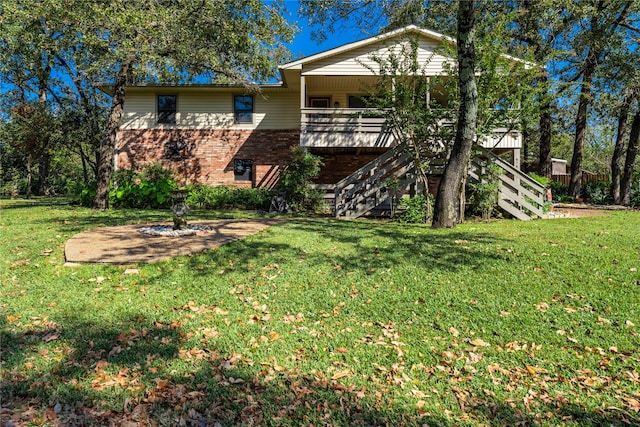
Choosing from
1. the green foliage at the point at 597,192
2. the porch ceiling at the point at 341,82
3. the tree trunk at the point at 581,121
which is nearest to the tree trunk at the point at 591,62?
the tree trunk at the point at 581,121

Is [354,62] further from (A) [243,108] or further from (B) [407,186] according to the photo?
(B) [407,186]

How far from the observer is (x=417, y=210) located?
10.3 meters

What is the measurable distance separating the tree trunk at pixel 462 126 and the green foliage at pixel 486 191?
212cm

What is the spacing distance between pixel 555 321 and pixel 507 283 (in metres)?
0.87

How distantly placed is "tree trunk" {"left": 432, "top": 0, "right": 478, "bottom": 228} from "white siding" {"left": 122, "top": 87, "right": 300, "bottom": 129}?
9.35 metres

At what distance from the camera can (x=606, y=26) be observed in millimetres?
14180

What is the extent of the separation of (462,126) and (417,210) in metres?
2.81

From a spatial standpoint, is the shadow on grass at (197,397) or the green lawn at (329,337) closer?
the shadow on grass at (197,397)

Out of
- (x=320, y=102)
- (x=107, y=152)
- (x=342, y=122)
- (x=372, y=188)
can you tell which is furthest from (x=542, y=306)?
(x=320, y=102)

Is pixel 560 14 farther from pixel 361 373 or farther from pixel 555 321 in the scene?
pixel 361 373

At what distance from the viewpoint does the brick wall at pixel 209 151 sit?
16359 mm

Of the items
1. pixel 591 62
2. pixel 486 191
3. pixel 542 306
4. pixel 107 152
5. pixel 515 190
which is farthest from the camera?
pixel 591 62

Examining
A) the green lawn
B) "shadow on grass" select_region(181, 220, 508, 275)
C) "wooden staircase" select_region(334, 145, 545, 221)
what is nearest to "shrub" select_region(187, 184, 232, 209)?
"wooden staircase" select_region(334, 145, 545, 221)

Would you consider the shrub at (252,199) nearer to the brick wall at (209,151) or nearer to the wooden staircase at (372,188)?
the brick wall at (209,151)
